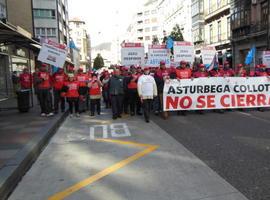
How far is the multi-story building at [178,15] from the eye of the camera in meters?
59.5

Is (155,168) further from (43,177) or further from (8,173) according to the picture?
(8,173)

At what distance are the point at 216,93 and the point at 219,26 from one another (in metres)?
34.8

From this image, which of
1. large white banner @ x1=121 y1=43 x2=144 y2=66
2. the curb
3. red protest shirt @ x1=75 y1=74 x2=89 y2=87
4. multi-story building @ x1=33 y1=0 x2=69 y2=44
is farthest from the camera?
multi-story building @ x1=33 y1=0 x2=69 y2=44

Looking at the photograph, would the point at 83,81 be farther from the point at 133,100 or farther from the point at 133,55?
the point at 133,55

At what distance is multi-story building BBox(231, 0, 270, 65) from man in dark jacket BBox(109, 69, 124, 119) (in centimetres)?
2284

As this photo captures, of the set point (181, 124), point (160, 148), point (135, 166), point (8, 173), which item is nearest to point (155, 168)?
point (135, 166)

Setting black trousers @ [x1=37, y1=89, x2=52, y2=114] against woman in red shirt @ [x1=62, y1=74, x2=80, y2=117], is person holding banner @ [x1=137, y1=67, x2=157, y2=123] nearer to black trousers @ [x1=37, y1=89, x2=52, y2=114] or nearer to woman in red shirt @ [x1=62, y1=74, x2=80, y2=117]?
woman in red shirt @ [x1=62, y1=74, x2=80, y2=117]

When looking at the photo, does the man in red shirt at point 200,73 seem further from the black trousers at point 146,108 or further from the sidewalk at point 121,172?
the sidewalk at point 121,172

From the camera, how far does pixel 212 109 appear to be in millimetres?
13133

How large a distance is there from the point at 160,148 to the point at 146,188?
2.52 m

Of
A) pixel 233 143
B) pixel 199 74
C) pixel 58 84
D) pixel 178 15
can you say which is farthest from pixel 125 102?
pixel 178 15

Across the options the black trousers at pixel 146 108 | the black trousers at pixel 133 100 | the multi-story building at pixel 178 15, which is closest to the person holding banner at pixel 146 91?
the black trousers at pixel 146 108

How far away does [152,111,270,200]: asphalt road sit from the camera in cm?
530

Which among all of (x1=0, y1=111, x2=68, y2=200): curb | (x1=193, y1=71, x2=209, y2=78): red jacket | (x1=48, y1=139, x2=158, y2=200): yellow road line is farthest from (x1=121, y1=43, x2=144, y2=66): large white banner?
(x1=48, y1=139, x2=158, y2=200): yellow road line
